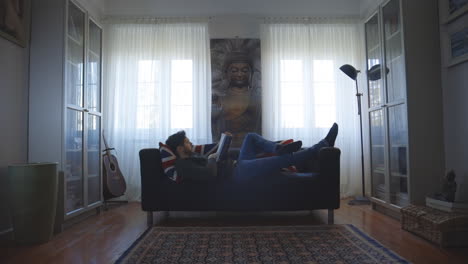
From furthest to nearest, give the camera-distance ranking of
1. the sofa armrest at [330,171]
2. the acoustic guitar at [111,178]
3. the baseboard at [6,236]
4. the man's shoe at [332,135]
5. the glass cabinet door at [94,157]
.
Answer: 1. the acoustic guitar at [111,178]
2. the glass cabinet door at [94,157]
3. the man's shoe at [332,135]
4. the sofa armrest at [330,171]
5. the baseboard at [6,236]

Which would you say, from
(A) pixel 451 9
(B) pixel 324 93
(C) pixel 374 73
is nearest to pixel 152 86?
(B) pixel 324 93

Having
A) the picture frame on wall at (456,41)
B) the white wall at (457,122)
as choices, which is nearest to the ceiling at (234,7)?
the picture frame on wall at (456,41)

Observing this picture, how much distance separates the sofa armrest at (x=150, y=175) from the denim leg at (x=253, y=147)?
77 cm

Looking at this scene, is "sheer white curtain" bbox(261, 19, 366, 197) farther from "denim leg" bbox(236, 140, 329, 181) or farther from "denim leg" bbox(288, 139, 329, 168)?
"denim leg" bbox(236, 140, 329, 181)

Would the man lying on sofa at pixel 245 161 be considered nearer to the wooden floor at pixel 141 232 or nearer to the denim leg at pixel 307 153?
the denim leg at pixel 307 153

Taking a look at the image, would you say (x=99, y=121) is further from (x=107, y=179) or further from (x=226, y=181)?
(x=226, y=181)

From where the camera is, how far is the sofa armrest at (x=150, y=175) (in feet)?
8.89

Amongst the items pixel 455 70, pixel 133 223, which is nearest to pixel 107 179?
pixel 133 223

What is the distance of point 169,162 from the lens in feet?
9.07

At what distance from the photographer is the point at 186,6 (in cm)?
422

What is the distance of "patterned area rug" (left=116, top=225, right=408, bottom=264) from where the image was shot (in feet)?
5.89

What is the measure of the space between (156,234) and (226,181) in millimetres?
725

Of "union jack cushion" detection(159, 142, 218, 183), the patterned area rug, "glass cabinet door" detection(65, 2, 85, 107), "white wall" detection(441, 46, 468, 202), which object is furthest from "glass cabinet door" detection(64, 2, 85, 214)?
"white wall" detection(441, 46, 468, 202)

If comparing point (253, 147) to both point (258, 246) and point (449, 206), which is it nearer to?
point (258, 246)
